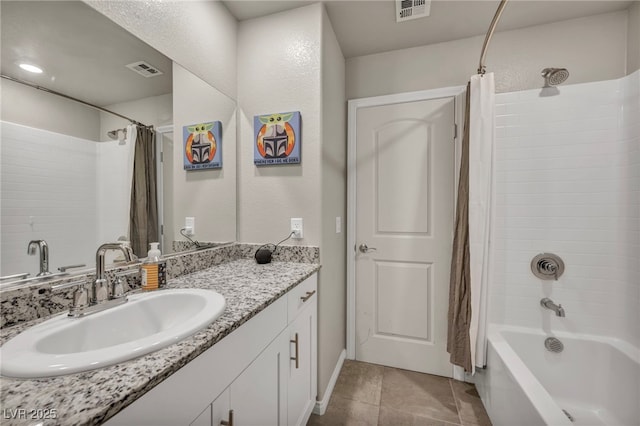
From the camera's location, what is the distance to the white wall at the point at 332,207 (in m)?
1.59

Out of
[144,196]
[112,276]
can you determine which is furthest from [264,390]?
[144,196]

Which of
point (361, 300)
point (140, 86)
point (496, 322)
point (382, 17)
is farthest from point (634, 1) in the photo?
point (140, 86)

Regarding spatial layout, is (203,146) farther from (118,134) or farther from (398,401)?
(398,401)

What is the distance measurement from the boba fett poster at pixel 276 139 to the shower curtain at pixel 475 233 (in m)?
1.09

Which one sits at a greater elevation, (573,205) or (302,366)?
(573,205)

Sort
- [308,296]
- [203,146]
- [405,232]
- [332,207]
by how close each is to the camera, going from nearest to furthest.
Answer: [308,296] < [203,146] < [332,207] < [405,232]

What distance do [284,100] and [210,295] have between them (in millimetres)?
1208

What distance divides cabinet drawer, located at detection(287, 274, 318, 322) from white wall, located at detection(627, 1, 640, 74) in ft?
7.67

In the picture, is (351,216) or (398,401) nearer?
(398,401)

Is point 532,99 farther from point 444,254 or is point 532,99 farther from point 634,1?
point 444,254

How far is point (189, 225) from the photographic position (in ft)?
4.67

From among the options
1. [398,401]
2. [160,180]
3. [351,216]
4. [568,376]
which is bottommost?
[398,401]

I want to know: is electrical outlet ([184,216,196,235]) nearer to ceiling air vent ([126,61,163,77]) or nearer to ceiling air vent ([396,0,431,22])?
ceiling air vent ([126,61,163,77])

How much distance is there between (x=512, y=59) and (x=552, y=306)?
1.72m
